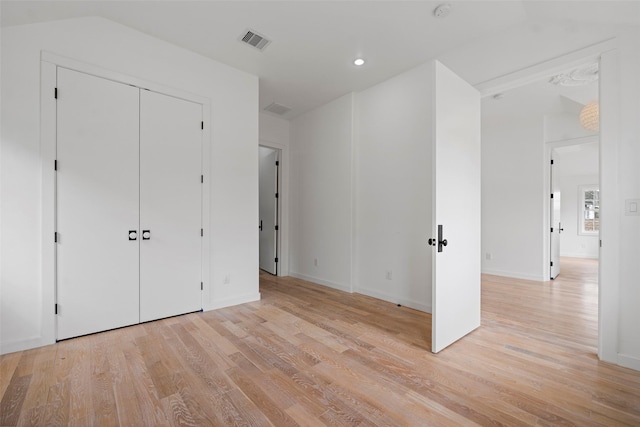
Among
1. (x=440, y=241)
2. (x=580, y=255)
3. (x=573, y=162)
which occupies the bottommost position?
(x=580, y=255)

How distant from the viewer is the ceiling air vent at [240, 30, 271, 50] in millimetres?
2926

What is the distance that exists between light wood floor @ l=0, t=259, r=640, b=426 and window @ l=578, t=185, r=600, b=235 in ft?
22.9

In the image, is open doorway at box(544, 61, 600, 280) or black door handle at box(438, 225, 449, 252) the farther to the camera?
open doorway at box(544, 61, 600, 280)

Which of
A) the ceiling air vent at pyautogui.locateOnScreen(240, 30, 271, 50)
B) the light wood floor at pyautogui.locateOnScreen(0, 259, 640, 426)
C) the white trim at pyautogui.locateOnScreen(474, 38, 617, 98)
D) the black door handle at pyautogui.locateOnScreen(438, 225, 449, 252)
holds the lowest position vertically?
the light wood floor at pyautogui.locateOnScreen(0, 259, 640, 426)

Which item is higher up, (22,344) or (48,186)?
(48,186)

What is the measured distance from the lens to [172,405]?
1.71 m

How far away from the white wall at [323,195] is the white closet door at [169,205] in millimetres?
2044

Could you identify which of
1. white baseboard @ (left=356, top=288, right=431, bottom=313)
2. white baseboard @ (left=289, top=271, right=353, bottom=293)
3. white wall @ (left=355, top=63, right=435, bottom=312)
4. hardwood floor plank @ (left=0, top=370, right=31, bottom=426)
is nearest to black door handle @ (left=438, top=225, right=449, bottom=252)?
white wall @ (left=355, top=63, right=435, bottom=312)

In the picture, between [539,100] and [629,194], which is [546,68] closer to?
[629,194]

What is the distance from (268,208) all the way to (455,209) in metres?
3.88

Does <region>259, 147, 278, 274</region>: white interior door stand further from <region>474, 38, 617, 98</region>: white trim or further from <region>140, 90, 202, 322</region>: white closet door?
<region>474, 38, 617, 98</region>: white trim

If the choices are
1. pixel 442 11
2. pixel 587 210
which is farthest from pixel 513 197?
pixel 587 210

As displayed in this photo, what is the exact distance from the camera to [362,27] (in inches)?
110

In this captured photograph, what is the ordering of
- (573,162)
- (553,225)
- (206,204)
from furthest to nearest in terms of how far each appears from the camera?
(573,162) < (553,225) < (206,204)
